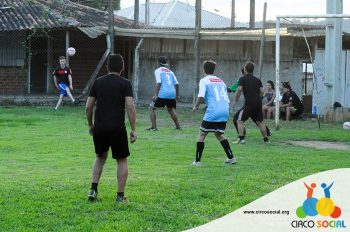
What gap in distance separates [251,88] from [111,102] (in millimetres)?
6892

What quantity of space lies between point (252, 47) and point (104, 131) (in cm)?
1856

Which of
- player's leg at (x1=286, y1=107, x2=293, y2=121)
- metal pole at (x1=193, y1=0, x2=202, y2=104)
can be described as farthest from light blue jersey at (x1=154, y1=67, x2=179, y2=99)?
metal pole at (x1=193, y1=0, x2=202, y2=104)

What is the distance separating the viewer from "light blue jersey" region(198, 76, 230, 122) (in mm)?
12727

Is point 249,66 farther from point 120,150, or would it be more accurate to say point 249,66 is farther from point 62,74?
point 62,74

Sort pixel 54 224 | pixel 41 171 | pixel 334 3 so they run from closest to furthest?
pixel 54 224 → pixel 41 171 → pixel 334 3

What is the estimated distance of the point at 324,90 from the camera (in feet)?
77.3

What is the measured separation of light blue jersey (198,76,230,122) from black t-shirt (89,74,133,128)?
3.26m

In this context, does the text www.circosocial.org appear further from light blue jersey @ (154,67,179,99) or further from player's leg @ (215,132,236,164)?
light blue jersey @ (154,67,179,99)

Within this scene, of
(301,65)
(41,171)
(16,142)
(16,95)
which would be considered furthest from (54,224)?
(16,95)

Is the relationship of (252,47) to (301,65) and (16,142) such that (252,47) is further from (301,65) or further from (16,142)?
(16,142)

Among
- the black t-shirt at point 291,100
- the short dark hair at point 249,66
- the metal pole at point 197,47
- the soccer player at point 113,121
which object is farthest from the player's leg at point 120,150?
the metal pole at point 197,47

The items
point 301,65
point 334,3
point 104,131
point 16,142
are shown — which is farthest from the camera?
point 301,65

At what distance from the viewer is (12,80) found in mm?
29531

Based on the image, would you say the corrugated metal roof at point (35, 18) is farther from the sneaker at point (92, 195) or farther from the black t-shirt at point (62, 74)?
the sneaker at point (92, 195)
